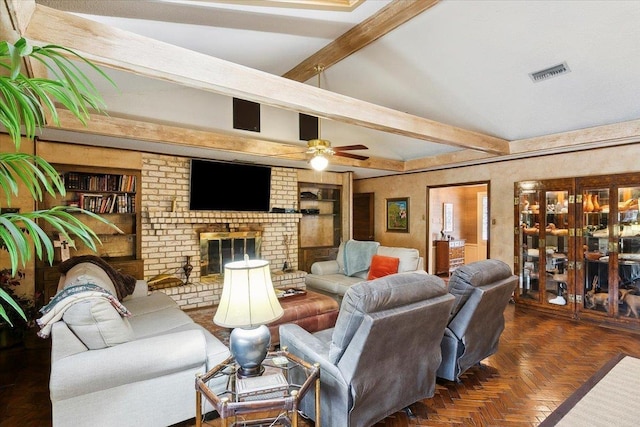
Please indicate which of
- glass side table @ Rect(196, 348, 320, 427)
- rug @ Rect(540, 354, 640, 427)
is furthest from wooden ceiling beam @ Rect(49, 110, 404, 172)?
rug @ Rect(540, 354, 640, 427)

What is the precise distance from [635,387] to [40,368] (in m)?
5.24

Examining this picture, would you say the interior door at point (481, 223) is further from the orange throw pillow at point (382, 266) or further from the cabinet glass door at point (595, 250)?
the orange throw pillow at point (382, 266)

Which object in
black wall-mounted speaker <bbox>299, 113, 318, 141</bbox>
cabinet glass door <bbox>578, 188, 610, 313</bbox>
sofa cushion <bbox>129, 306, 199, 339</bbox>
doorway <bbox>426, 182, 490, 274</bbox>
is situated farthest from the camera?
doorway <bbox>426, 182, 490, 274</bbox>

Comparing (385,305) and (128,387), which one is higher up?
(385,305)

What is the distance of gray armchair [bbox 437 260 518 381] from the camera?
2.54m

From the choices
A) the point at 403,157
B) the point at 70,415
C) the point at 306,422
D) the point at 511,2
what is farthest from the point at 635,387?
the point at 403,157

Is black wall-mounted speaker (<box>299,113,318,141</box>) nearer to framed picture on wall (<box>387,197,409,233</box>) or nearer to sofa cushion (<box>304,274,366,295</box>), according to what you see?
sofa cushion (<box>304,274,366,295</box>)

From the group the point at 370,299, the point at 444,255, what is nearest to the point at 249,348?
the point at 370,299

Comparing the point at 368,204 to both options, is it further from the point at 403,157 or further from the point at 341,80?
the point at 341,80

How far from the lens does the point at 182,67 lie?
2074 mm

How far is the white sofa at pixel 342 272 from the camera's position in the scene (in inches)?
185

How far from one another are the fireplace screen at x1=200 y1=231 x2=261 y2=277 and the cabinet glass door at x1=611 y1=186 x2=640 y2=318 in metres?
5.20

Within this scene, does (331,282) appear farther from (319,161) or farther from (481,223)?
(481,223)

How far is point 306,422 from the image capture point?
229cm
